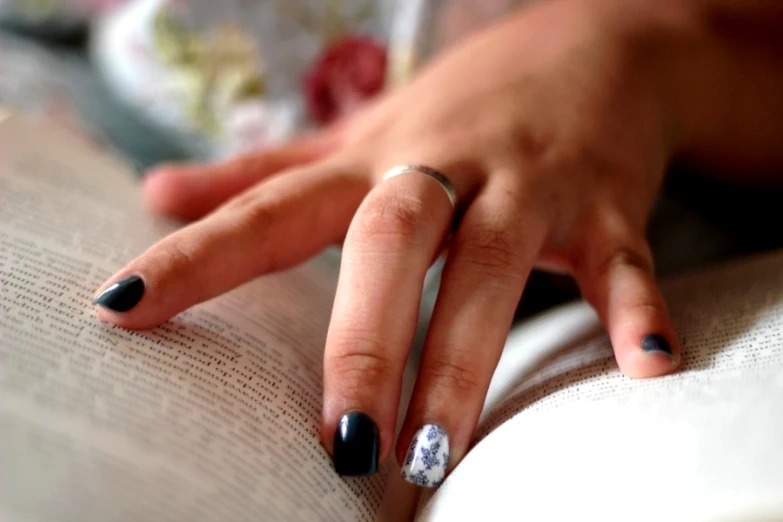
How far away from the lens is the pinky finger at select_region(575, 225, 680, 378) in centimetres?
38

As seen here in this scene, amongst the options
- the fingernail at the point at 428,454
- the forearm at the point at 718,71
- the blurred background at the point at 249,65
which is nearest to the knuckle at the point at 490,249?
the fingernail at the point at 428,454

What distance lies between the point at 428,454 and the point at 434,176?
200mm

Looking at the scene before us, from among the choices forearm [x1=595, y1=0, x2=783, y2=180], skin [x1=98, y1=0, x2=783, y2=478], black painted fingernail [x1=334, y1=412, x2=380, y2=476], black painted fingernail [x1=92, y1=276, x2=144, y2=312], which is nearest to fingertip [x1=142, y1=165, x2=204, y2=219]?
skin [x1=98, y1=0, x2=783, y2=478]

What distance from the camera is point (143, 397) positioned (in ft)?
1.11

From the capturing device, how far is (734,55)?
60cm

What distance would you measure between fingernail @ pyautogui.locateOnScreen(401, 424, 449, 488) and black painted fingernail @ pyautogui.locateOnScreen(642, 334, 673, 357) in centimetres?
13

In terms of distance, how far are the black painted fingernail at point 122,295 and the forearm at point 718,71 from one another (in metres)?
0.46

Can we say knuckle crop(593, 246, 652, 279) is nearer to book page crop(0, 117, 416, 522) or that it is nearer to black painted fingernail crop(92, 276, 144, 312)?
book page crop(0, 117, 416, 522)

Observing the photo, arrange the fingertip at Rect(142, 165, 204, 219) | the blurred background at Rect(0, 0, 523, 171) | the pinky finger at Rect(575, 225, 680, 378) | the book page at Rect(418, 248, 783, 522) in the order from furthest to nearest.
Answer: the blurred background at Rect(0, 0, 523, 171)
the fingertip at Rect(142, 165, 204, 219)
the pinky finger at Rect(575, 225, 680, 378)
the book page at Rect(418, 248, 783, 522)

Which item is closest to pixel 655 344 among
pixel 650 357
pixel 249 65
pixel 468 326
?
pixel 650 357

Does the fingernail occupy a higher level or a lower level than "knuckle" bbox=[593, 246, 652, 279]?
lower

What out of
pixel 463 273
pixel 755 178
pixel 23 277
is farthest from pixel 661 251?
pixel 23 277

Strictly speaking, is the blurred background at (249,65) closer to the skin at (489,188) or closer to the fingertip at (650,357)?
the skin at (489,188)

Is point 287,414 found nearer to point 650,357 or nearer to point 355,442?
point 355,442
